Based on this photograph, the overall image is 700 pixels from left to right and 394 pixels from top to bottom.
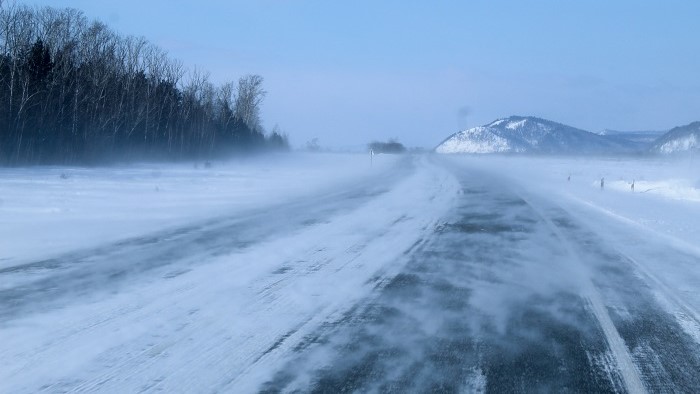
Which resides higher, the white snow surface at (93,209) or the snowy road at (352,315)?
the snowy road at (352,315)

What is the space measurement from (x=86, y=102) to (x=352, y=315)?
43830 mm

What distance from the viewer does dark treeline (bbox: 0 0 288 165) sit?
3750cm

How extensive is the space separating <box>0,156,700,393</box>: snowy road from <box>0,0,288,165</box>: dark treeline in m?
31.7

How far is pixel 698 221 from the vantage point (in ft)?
48.3

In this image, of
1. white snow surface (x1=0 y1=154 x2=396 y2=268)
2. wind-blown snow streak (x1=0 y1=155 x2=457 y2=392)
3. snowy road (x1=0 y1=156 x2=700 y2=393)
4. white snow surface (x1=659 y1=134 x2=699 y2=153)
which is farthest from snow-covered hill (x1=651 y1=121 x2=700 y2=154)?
wind-blown snow streak (x1=0 y1=155 x2=457 y2=392)

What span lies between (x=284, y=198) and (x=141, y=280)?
12431 millimetres

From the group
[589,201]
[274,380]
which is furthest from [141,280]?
[589,201]

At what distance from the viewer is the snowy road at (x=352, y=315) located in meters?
4.33

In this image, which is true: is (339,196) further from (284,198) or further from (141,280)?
(141,280)

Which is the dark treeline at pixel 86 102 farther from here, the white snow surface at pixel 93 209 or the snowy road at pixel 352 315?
the snowy road at pixel 352 315

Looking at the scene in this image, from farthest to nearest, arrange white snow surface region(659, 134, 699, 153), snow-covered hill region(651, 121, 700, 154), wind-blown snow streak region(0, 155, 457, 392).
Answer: snow-covered hill region(651, 121, 700, 154) < white snow surface region(659, 134, 699, 153) < wind-blown snow streak region(0, 155, 457, 392)

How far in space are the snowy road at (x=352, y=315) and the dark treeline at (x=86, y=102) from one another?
104 feet

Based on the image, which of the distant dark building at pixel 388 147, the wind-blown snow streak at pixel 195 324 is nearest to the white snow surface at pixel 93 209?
the wind-blown snow streak at pixel 195 324

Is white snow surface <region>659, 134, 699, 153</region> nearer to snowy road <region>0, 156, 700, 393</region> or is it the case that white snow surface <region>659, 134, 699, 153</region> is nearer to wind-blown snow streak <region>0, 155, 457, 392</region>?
snowy road <region>0, 156, 700, 393</region>
